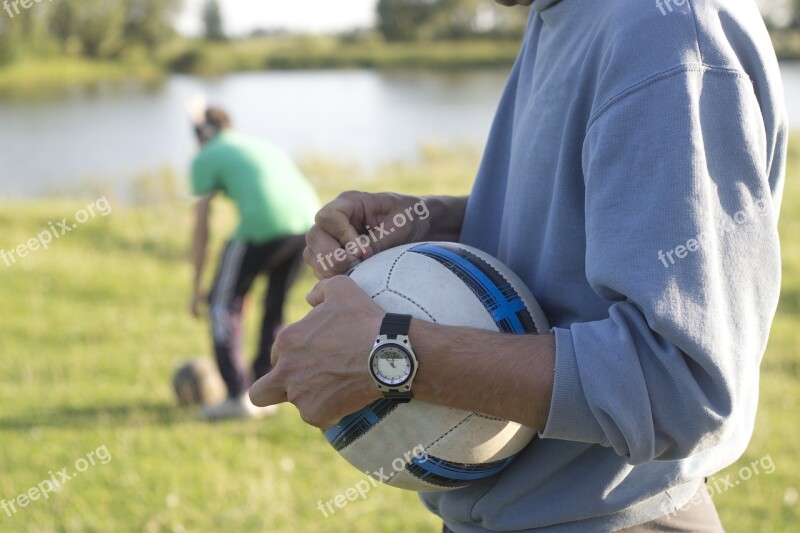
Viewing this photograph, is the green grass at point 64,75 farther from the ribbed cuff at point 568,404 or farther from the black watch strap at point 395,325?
the ribbed cuff at point 568,404

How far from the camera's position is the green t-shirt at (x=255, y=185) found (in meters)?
6.49

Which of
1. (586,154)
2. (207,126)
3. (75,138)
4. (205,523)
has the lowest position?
(75,138)

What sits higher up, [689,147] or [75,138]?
[689,147]

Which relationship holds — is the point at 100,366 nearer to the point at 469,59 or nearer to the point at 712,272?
the point at 712,272

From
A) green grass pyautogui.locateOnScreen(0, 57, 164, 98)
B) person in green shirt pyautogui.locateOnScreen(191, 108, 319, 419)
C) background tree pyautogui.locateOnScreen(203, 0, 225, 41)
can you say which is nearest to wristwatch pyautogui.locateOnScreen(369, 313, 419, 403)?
person in green shirt pyautogui.locateOnScreen(191, 108, 319, 419)

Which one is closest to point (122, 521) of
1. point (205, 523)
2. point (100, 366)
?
point (205, 523)

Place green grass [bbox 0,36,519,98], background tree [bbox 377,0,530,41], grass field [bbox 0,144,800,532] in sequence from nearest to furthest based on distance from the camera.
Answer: grass field [bbox 0,144,800,532]
green grass [bbox 0,36,519,98]
background tree [bbox 377,0,530,41]

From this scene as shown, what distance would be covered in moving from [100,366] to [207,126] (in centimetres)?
201

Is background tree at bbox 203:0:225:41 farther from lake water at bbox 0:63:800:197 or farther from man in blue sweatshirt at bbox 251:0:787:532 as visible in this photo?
man in blue sweatshirt at bbox 251:0:787:532

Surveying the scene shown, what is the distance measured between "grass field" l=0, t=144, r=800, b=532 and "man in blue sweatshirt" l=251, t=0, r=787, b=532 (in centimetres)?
290

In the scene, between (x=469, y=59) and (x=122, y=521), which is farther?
(x=469, y=59)

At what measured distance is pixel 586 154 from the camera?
1527mm

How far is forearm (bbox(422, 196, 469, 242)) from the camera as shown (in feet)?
7.34

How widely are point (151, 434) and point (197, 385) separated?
2.43 feet
